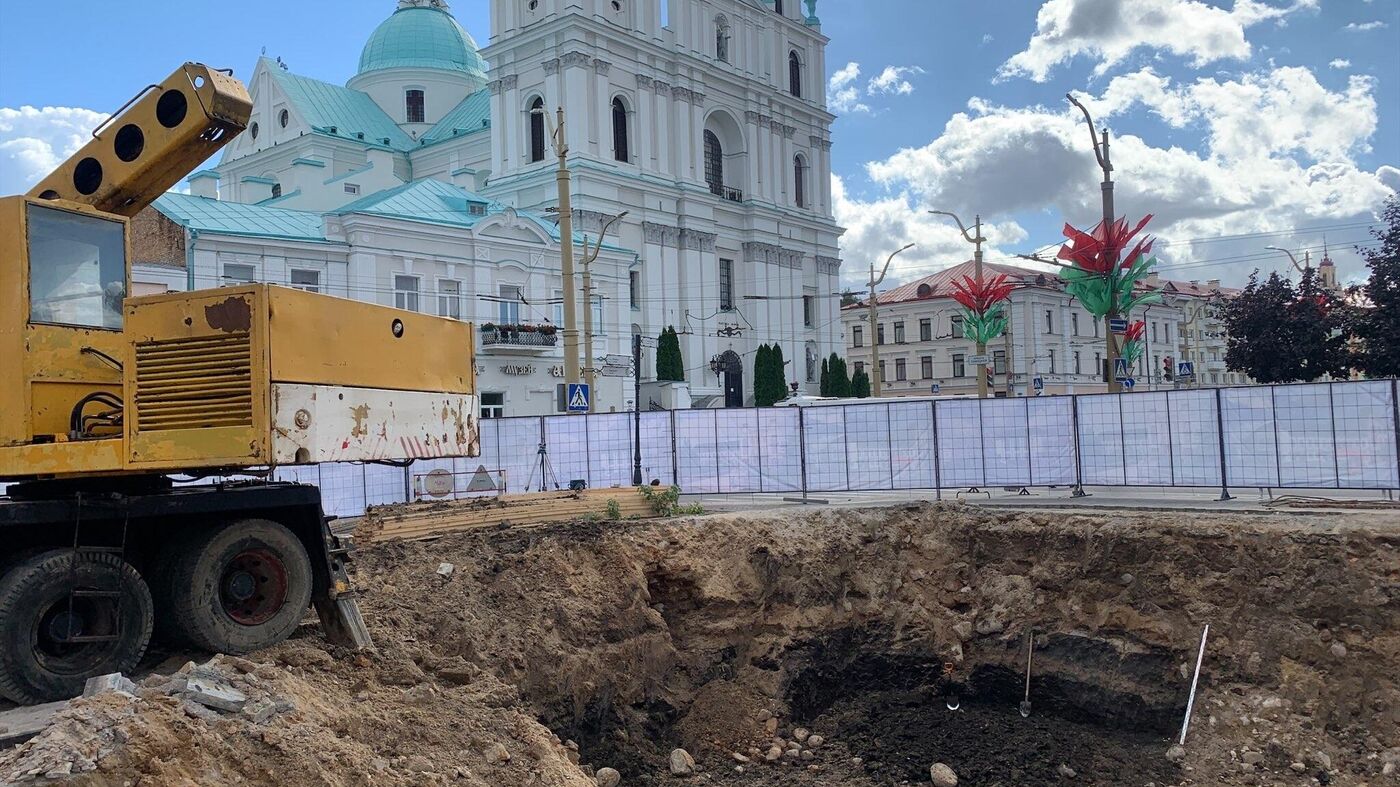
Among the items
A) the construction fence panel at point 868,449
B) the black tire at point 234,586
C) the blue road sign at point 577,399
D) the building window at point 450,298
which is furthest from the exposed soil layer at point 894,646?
the building window at point 450,298

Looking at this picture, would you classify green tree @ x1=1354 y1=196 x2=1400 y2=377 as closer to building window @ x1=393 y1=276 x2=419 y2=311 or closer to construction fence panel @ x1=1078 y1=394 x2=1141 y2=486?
construction fence panel @ x1=1078 y1=394 x2=1141 y2=486

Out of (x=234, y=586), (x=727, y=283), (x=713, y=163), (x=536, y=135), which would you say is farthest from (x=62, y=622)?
(x=713, y=163)

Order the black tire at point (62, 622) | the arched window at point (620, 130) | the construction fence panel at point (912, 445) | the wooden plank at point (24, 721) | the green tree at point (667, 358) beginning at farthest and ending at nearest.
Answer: the arched window at point (620, 130), the green tree at point (667, 358), the construction fence panel at point (912, 445), the black tire at point (62, 622), the wooden plank at point (24, 721)

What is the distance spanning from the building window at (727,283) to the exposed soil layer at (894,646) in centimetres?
4226

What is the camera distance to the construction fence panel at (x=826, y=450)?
17344 millimetres

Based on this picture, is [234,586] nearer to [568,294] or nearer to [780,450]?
[780,450]

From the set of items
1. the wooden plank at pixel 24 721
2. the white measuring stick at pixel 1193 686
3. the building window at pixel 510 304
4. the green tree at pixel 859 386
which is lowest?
the white measuring stick at pixel 1193 686

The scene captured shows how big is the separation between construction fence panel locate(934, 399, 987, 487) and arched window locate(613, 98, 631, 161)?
37295 mm

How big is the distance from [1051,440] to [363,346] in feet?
38.8

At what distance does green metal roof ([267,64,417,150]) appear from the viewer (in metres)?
52.6

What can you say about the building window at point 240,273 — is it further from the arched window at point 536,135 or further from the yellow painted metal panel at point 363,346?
the yellow painted metal panel at point 363,346

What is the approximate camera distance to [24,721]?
236 inches

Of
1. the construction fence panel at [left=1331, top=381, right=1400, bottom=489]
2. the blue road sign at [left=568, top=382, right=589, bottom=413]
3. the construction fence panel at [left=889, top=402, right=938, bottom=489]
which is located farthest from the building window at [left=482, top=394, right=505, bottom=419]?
the construction fence panel at [left=1331, top=381, right=1400, bottom=489]

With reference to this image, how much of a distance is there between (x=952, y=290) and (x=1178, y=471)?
54.5 meters
